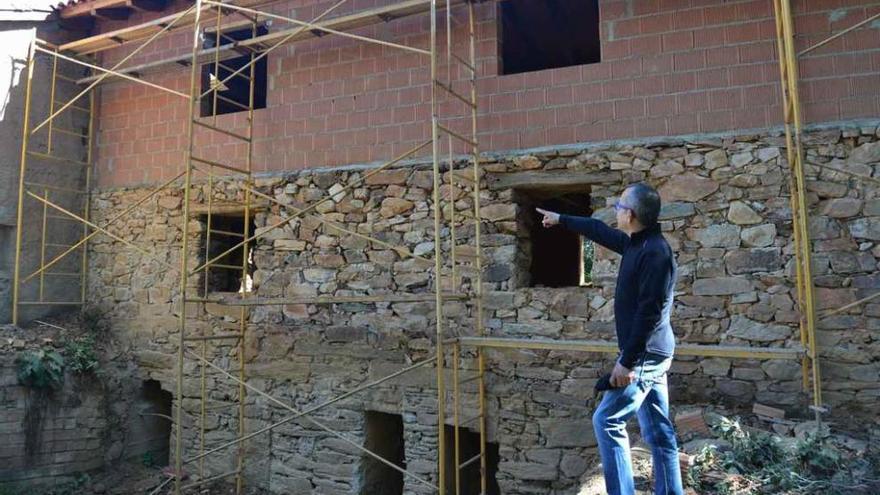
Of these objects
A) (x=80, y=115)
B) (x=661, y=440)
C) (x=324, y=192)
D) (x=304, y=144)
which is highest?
(x=80, y=115)

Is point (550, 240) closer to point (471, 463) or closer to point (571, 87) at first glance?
point (571, 87)

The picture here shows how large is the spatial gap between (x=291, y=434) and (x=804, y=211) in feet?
15.2

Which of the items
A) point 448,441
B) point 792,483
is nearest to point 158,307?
point 448,441

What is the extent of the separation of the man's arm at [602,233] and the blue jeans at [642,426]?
607 millimetres

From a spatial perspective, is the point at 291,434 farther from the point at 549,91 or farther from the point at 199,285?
the point at 549,91

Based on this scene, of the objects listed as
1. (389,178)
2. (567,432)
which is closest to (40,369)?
(389,178)

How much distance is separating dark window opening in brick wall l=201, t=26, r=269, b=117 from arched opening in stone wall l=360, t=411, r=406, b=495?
3440mm

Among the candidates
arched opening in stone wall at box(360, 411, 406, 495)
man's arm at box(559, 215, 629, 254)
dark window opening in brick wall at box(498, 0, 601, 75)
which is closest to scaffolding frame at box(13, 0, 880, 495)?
arched opening in stone wall at box(360, 411, 406, 495)

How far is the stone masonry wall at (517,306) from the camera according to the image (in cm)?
451

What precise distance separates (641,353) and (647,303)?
0.73 ft

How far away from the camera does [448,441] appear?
555 centimetres

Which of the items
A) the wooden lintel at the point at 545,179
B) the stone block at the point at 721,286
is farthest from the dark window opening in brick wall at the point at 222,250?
the stone block at the point at 721,286

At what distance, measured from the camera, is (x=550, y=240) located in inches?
276

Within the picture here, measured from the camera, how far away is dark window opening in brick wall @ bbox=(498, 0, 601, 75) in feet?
20.7
